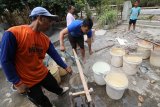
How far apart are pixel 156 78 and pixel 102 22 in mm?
5510

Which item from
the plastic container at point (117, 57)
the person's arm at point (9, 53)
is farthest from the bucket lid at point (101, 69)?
the person's arm at point (9, 53)

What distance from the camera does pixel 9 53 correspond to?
5.60 feet

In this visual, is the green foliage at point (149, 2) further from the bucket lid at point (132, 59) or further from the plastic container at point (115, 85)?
the plastic container at point (115, 85)

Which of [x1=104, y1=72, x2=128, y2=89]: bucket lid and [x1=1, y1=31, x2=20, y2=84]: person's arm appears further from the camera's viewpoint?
[x1=104, y1=72, x2=128, y2=89]: bucket lid

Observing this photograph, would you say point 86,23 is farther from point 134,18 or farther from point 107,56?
point 134,18

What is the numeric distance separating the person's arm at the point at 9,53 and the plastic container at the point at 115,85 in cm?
204

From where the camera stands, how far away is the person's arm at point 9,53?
166cm

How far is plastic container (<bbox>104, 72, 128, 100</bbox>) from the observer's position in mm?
2932

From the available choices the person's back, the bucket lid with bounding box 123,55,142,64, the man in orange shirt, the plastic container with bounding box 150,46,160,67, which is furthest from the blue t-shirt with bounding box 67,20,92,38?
the plastic container with bounding box 150,46,160,67

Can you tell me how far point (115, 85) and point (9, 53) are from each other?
7.58 feet

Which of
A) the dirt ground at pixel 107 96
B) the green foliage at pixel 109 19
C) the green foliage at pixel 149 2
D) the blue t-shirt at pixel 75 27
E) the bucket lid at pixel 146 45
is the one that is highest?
the green foliage at pixel 149 2

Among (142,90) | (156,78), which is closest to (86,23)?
(142,90)

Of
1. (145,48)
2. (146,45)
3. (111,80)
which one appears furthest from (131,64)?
(146,45)

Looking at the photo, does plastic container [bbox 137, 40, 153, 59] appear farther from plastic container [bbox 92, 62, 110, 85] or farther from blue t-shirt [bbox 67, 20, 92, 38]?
blue t-shirt [bbox 67, 20, 92, 38]
